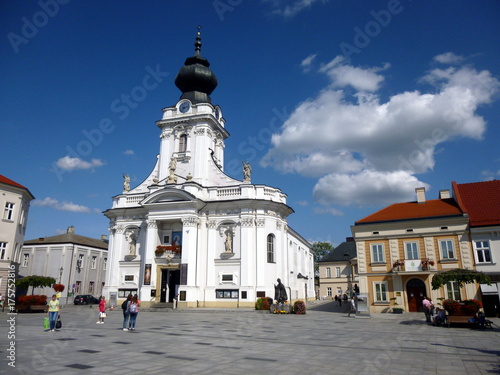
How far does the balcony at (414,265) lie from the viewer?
A: 2720 centimetres

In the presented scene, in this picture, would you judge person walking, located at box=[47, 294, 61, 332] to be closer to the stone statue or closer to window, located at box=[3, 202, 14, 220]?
the stone statue

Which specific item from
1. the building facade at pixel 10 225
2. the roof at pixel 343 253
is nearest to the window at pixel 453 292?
the roof at pixel 343 253

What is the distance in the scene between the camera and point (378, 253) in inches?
1155

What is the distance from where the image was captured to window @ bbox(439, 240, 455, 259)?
2719 cm

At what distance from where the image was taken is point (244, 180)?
3628 centimetres

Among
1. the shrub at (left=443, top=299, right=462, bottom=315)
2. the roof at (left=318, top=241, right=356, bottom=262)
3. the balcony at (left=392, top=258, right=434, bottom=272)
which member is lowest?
the shrub at (left=443, top=299, right=462, bottom=315)

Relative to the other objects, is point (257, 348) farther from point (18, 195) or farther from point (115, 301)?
point (18, 195)

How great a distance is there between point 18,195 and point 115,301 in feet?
43.8

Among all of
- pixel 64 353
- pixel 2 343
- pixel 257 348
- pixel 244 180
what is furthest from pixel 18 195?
pixel 257 348

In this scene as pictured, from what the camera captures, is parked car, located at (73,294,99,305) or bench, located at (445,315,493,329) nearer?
bench, located at (445,315,493,329)

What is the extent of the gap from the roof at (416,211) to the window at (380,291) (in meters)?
4.98

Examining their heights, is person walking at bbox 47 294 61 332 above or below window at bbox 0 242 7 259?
below

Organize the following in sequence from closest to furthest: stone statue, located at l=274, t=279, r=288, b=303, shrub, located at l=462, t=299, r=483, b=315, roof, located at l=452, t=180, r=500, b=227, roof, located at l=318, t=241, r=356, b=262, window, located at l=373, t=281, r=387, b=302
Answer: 1. shrub, located at l=462, t=299, r=483, b=315
2. roof, located at l=452, t=180, r=500, b=227
3. stone statue, located at l=274, t=279, r=288, b=303
4. window, located at l=373, t=281, r=387, b=302
5. roof, located at l=318, t=241, r=356, b=262

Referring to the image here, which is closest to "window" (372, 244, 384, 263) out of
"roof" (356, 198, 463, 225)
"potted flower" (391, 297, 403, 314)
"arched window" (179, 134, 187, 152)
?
"roof" (356, 198, 463, 225)
